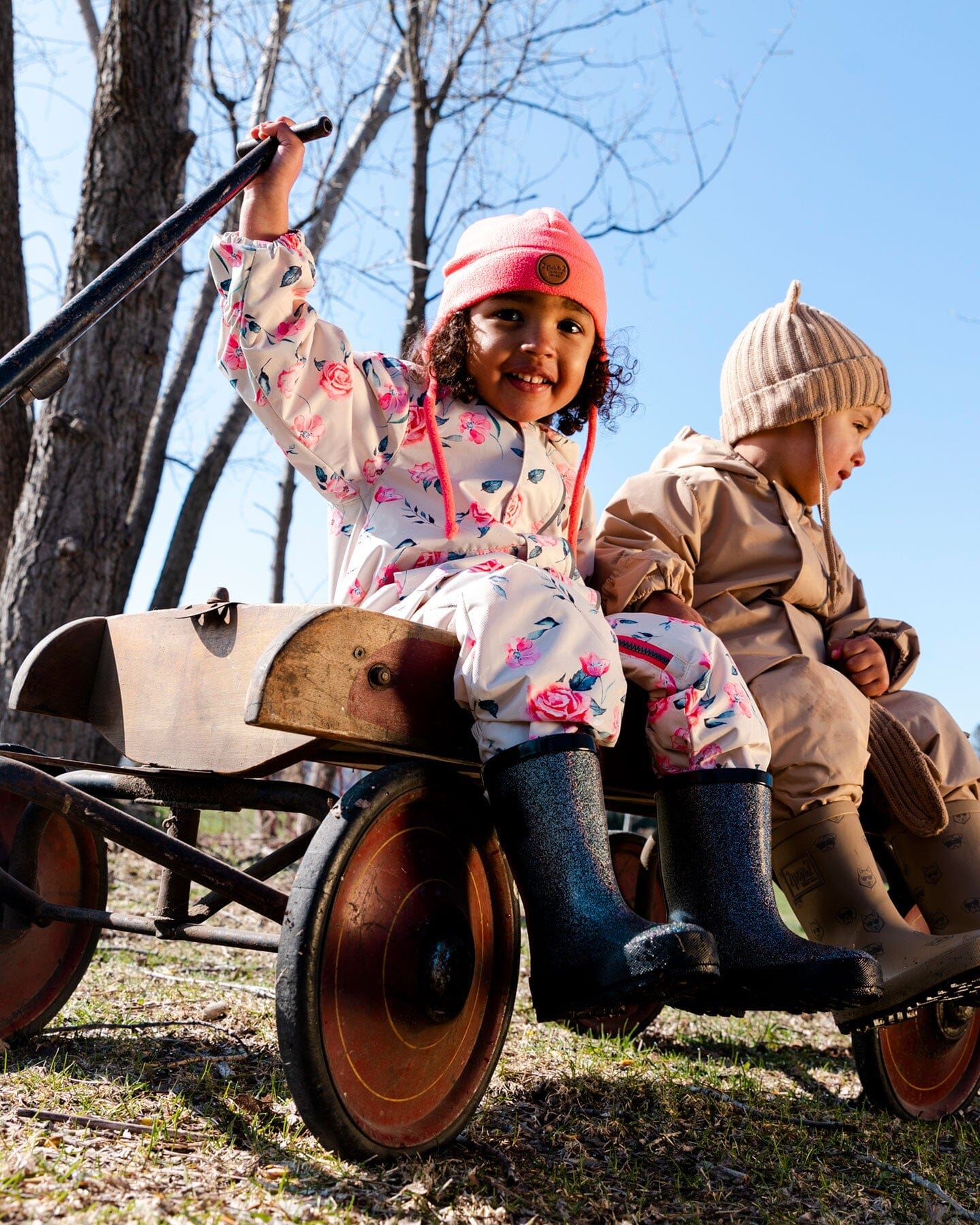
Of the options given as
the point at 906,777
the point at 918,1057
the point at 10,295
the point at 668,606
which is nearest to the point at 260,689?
the point at 668,606

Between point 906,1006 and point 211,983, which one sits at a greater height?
point 906,1006

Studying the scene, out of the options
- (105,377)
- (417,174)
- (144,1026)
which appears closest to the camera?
(144,1026)

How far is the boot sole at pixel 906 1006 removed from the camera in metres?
2.05

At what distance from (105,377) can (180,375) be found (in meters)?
2.81

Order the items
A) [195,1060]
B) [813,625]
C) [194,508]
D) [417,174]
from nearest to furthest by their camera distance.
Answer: [195,1060] → [813,625] → [417,174] → [194,508]

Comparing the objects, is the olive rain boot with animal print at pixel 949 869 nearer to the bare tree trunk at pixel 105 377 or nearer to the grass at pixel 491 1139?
the grass at pixel 491 1139

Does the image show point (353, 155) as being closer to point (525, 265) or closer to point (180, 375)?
point (180, 375)

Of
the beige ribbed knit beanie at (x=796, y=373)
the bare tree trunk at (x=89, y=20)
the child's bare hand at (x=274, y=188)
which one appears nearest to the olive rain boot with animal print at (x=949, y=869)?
the beige ribbed knit beanie at (x=796, y=373)

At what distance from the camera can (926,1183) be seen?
1.96 meters

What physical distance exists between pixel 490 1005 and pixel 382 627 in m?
0.66

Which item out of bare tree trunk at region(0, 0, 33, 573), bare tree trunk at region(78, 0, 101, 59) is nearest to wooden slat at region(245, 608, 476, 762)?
bare tree trunk at region(0, 0, 33, 573)

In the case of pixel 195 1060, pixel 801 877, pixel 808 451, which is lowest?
pixel 195 1060

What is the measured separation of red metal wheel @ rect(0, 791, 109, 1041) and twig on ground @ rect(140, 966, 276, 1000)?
65cm

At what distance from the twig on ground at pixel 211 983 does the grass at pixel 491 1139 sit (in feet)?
0.05
